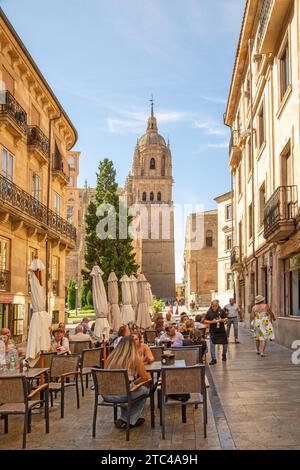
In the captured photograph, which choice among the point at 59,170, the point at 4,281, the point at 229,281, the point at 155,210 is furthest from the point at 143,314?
the point at 155,210

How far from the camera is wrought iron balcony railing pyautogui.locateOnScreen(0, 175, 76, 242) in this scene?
63.7ft

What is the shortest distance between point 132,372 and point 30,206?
15.2 m

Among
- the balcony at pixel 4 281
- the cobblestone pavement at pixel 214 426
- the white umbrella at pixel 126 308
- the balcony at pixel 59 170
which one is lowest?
the cobblestone pavement at pixel 214 426

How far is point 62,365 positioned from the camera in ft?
30.7

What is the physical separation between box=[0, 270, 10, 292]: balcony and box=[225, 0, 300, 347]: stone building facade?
9.45 metres

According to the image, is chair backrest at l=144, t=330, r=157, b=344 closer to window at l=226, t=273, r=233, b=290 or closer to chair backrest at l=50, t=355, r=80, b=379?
chair backrest at l=50, t=355, r=80, b=379

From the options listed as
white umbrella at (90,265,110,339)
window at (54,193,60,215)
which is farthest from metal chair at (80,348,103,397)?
window at (54,193,60,215)

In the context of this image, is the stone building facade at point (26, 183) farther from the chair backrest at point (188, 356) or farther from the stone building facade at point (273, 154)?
the chair backrest at point (188, 356)

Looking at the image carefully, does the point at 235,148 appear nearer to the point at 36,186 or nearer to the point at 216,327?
the point at 36,186

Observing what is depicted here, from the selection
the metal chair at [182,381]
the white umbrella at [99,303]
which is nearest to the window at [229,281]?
the white umbrella at [99,303]

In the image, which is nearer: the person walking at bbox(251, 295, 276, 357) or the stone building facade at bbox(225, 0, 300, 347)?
the person walking at bbox(251, 295, 276, 357)

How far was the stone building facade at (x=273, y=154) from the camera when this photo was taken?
16891mm

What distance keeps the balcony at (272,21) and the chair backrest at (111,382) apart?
545 inches

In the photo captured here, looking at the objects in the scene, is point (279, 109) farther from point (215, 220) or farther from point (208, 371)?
point (215, 220)
